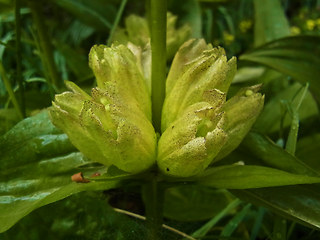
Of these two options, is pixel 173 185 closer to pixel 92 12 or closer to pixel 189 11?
pixel 189 11

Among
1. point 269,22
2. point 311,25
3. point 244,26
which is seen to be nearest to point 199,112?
point 269,22

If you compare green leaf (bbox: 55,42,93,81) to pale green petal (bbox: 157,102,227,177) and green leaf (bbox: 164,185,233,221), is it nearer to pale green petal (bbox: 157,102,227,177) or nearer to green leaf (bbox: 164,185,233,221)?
green leaf (bbox: 164,185,233,221)

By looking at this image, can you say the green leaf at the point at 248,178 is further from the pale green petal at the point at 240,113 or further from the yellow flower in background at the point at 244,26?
the yellow flower in background at the point at 244,26

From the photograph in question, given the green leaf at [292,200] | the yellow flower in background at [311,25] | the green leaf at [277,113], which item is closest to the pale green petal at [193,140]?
the green leaf at [292,200]

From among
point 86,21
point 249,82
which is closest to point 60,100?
point 249,82

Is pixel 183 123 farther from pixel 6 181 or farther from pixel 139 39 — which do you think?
pixel 139 39

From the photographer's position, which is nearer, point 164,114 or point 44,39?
point 164,114

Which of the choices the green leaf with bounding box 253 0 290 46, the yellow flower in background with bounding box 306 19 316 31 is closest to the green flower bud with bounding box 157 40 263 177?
the green leaf with bounding box 253 0 290 46
